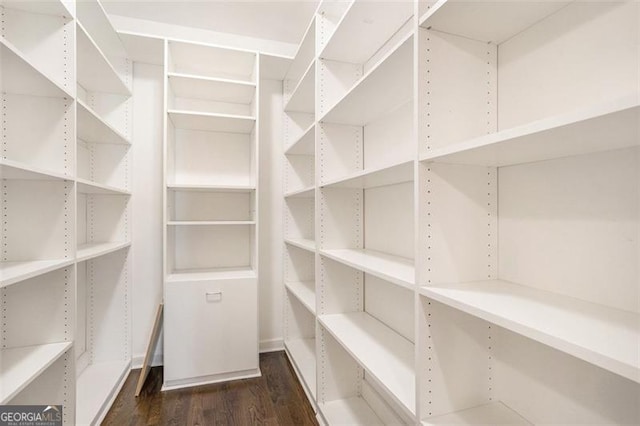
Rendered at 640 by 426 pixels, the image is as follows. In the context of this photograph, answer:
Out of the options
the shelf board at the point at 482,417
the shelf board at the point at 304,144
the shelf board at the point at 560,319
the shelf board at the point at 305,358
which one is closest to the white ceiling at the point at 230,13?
the shelf board at the point at 304,144

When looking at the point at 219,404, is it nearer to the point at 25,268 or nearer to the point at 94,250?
the point at 94,250

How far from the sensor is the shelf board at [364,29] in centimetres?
140

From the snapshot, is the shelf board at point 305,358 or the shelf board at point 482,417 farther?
the shelf board at point 305,358

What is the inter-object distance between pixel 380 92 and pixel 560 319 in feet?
3.67

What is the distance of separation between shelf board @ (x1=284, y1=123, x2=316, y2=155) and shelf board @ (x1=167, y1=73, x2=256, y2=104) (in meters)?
0.52

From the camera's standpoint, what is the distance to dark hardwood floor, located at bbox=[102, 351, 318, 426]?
1.83 metres

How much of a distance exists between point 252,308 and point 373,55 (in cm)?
187

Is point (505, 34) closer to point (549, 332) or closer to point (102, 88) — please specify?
point (549, 332)

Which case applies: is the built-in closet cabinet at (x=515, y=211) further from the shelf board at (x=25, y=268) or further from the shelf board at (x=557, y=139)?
the shelf board at (x=25, y=268)

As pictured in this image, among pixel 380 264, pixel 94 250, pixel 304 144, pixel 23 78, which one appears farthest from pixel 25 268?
pixel 304 144

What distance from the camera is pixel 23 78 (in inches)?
50.6

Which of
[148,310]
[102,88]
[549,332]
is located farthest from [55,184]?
[549,332]

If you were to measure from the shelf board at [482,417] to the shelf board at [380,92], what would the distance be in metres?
1.18

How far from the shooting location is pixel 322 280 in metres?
1.84
